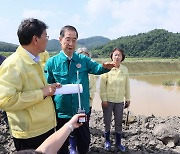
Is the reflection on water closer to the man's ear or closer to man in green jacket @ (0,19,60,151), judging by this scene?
man in green jacket @ (0,19,60,151)

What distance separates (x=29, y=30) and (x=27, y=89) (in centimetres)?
52

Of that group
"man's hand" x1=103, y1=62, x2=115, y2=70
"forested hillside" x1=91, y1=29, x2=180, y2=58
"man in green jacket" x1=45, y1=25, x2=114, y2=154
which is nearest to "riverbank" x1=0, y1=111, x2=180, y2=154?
"man in green jacket" x1=45, y1=25, x2=114, y2=154

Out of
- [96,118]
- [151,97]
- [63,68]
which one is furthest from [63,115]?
[151,97]

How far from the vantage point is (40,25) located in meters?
2.47

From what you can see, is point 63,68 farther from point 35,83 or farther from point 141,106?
point 141,106

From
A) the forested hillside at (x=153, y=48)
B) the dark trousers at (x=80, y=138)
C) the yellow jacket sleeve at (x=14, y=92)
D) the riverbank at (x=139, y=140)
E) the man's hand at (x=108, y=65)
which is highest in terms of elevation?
the forested hillside at (x=153, y=48)

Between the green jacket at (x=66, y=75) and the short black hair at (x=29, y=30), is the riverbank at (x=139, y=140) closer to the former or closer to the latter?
the green jacket at (x=66, y=75)

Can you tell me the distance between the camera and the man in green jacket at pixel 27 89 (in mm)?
2365

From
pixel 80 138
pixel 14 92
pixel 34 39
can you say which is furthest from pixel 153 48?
pixel 14 92

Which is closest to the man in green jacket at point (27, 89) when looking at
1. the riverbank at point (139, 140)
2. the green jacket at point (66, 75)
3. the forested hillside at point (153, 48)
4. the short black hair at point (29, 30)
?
the short black hair at point (29, 30)

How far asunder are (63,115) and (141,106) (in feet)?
29.2

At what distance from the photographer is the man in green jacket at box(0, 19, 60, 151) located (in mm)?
2365

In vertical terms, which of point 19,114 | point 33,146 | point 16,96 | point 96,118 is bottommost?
point 96,118

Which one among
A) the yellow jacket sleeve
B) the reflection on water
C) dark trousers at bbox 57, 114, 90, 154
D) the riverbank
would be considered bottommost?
the reflection on water
